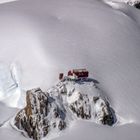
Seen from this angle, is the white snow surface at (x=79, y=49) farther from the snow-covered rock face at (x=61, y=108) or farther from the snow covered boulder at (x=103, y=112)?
the snow-covered rock face at (x=61, y=108)

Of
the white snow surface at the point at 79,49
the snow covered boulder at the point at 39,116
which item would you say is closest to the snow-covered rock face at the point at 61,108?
the snow covered boulder at the point at 39,116

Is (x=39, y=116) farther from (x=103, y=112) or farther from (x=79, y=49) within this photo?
(x=79, y=49)

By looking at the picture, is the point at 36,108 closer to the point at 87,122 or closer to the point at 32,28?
the point at 87,122

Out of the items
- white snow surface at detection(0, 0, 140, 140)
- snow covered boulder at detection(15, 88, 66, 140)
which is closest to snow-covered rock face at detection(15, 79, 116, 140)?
snow covered boulder at detection(15, 88, 66, 140)

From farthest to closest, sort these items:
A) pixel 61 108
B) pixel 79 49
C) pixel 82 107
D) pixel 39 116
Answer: pixel 79 49
pixel 82 107
pixel 61 108
pixel 39 116

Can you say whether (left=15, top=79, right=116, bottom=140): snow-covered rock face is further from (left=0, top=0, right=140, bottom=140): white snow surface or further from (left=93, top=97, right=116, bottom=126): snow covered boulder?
(left=0, top=0, right=140, bottom=140): white snow surface

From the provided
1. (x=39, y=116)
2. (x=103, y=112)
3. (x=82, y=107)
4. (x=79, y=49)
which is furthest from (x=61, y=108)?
(x=79, y=49)

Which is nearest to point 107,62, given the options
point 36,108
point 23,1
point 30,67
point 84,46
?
point 84,46
